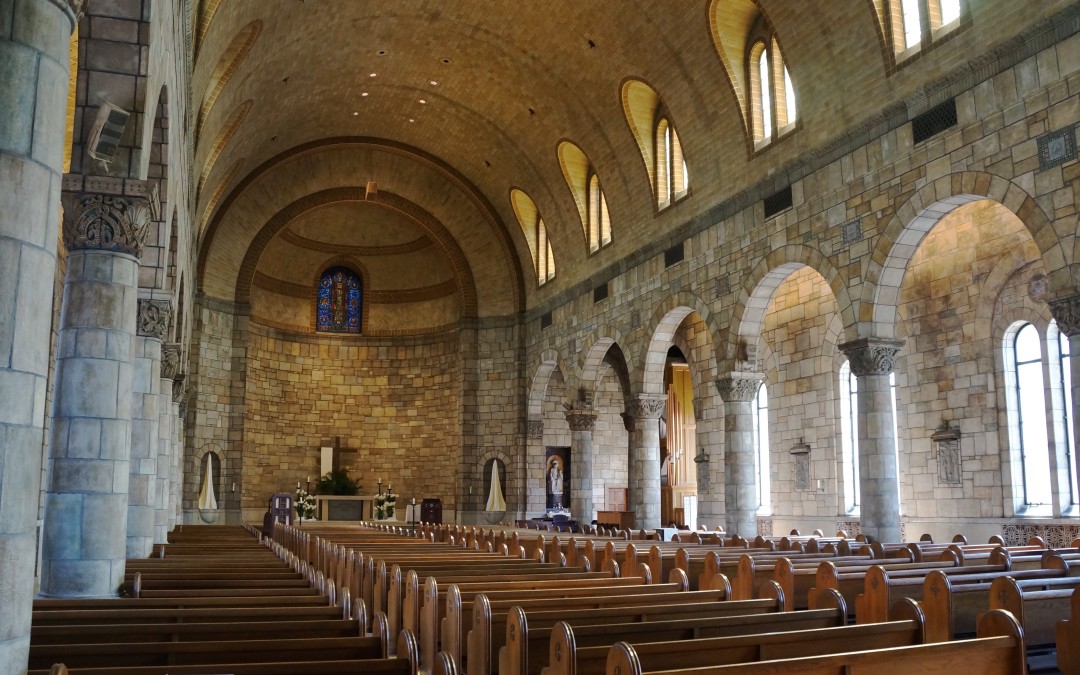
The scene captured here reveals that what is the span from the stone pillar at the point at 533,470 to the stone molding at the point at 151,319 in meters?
17.8

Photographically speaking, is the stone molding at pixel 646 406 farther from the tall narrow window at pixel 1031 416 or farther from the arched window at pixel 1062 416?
the arched window at pixel 1062 416

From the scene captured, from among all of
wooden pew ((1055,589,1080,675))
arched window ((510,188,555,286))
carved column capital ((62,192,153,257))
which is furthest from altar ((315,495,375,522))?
wooden pew ((1055,589,1080,675))

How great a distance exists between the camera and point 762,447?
23.4m

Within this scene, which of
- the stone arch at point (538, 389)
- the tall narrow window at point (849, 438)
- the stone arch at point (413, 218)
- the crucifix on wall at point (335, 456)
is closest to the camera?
the tall narrow window at point (849, 438)

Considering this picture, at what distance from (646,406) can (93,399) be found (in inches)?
603

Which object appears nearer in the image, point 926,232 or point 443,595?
point 443,595

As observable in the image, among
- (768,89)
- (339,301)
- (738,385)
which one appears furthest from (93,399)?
(339,301)

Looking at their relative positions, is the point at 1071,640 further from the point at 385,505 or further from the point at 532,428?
the point at 385,505

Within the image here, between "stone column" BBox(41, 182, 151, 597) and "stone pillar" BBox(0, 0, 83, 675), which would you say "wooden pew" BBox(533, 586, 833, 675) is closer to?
"stone pillar" BBox(0, 0, 83, 675)

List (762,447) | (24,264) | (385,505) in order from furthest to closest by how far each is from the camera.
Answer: (385,505) → (762,447) → (24,264)

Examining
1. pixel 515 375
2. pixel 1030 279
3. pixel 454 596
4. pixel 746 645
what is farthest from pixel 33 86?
pixel 515 375

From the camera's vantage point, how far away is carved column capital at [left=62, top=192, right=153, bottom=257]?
8.31 metres

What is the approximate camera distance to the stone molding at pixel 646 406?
21.9m

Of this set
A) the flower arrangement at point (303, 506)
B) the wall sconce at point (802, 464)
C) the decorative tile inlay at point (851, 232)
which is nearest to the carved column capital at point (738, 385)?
the wall sconce at point (802, 464)
